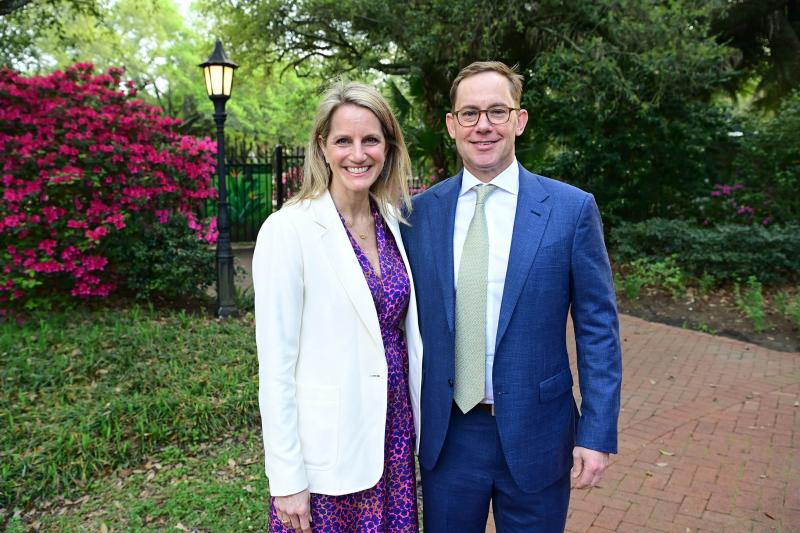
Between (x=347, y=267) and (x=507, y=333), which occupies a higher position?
(x=347, y=267)

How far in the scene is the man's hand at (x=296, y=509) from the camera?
1.97 m

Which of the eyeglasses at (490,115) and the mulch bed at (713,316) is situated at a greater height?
the eyeglasses at (490,115)

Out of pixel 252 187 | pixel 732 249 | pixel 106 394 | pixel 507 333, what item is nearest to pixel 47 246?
pixel 106 394

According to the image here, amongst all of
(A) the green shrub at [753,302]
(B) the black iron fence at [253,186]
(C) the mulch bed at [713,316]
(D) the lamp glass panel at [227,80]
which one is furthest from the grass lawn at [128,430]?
(B) the black iron fence at [253,186]

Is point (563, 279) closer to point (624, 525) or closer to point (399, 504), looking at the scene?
point (399, 504)

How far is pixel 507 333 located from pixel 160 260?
614 cm

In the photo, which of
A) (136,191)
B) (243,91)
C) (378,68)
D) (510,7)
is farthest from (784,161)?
(243,91)

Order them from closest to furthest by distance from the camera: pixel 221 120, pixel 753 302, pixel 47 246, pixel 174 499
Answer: pixel 174 499, pixel 47 246, pixel 221 120, pixel 753 302

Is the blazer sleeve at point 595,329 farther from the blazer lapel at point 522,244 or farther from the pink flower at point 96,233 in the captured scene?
the pink flower at point 96,233

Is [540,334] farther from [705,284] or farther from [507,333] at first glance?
[705,284]

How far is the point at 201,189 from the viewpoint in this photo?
7.70 metres

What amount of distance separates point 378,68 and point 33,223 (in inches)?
284

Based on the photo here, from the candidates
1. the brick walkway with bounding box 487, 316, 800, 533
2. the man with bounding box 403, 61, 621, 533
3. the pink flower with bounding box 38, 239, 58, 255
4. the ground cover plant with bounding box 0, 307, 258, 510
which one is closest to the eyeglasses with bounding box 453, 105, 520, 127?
the man with bounding box 403, 61, 621, 533

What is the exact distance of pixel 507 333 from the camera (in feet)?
6.65
